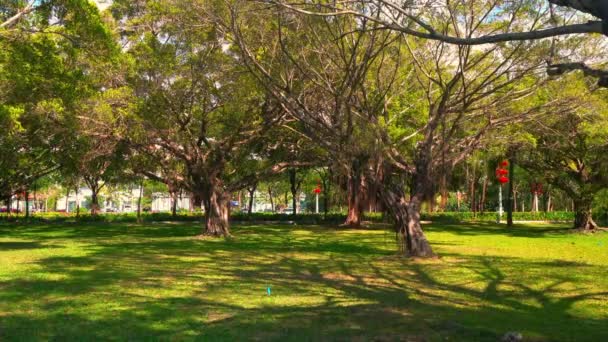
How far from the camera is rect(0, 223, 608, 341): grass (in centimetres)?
665

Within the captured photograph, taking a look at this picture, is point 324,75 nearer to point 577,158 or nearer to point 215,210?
point 215,210

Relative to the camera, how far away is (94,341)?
20.2 feet

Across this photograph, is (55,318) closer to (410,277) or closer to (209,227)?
(410,277)

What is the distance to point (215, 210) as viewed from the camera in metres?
24.2

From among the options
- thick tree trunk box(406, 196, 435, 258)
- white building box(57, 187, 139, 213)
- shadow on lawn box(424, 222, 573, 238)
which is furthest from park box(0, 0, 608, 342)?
white building box(57, 187, 139, 213)

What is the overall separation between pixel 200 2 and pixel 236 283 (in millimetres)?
7599

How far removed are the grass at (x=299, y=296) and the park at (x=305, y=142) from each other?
0.19 ft

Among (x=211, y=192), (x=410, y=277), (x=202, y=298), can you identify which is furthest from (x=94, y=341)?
(x=211, y=192)

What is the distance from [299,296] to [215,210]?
15352mm

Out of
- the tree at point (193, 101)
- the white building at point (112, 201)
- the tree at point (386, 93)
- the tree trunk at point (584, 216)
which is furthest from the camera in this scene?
the white building at point (112, 201)

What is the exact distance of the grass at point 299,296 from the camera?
6652mm

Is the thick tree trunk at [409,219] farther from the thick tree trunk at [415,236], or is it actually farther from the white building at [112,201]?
the white building at [112,201]

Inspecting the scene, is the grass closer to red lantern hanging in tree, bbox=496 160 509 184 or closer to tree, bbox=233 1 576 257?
tree, bbox=233 1 576 257

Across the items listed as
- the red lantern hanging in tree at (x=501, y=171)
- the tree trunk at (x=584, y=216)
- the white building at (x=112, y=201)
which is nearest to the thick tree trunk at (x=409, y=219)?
the tree trunk at (x=584, y=216)
